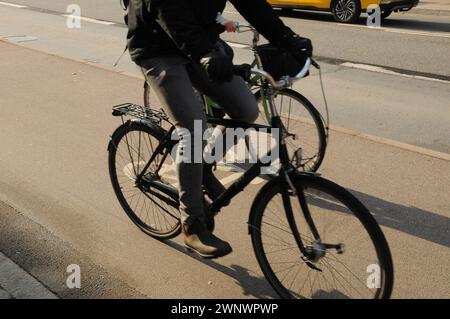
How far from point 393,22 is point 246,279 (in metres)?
11.1

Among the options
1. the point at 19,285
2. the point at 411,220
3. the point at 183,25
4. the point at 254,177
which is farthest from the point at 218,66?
the point at 411,220

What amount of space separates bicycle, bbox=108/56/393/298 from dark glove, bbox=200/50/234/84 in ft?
0.75

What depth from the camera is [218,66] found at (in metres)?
2.59

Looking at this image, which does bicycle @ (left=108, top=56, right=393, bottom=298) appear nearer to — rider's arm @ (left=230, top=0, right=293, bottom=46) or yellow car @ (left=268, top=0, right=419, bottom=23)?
rider's arm @ (left=230, top=0, right=293, bottom=46)

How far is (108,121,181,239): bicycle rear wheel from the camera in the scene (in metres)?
Answer: 3.65

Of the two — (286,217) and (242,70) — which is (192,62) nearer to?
(242,70)

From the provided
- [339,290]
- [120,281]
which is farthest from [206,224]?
[339,290]

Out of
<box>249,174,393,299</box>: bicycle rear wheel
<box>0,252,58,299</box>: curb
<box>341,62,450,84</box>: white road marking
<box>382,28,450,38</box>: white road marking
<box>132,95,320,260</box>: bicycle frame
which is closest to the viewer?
<box>249,174,393,299</box>: bicycle rear wheel

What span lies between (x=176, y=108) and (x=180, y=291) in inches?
42.8

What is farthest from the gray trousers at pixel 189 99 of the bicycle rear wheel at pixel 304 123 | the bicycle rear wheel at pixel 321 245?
the bicycle rear wheel at pixel 304 123

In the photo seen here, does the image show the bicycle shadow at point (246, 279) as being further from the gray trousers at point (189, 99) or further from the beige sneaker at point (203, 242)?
the gray trousers at point (189, 99)

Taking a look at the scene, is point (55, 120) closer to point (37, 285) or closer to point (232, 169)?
point (232, 169)

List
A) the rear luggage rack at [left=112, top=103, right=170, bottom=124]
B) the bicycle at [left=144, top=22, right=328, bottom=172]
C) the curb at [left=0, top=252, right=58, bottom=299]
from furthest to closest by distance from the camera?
1. the bicycle at [left=144, top=22, right=328, bottom=172]
2. the rear luggage rack at [left=112, top=103, right=170, bottom=124]
3. the curb at [left=0, top=252, right=58, bottom=299]

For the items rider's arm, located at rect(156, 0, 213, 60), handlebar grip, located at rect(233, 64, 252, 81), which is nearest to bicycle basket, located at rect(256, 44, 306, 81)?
handlebar grip, located at rect(233, 64, 252, 81)
